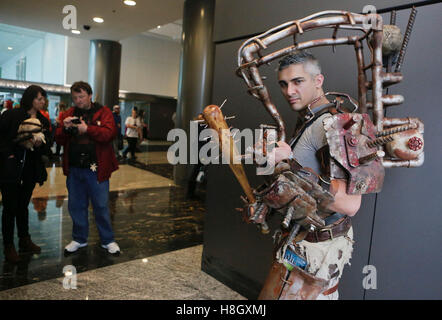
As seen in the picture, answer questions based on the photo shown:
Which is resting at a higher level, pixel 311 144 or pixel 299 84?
pixel 299 84

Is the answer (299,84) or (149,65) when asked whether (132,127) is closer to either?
(149,65)

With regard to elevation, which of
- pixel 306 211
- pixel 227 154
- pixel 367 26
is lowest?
pixel 306 211

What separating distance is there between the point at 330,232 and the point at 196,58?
6102mm

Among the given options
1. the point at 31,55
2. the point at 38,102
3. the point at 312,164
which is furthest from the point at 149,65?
the point at 312,164

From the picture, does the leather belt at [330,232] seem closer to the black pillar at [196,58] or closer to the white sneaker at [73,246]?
the white sneaker at [73,246]

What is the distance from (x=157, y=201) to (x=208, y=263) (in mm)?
2931

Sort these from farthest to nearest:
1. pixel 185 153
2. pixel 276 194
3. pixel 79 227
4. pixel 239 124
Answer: pixel 185 153, pixel 79 227, pixel 239 124, pixel 276 194

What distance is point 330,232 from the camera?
1.47m

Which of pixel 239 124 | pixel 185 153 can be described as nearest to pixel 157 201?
pixel 185 153

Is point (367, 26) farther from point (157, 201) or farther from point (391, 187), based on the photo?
point (157, 201)

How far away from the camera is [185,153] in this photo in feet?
24.9

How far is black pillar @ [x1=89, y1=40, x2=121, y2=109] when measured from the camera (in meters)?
11.1

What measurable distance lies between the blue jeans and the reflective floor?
13.0 inches

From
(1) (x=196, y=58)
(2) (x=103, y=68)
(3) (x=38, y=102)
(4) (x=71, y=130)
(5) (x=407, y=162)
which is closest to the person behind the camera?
(5) (x=407, y=162)
